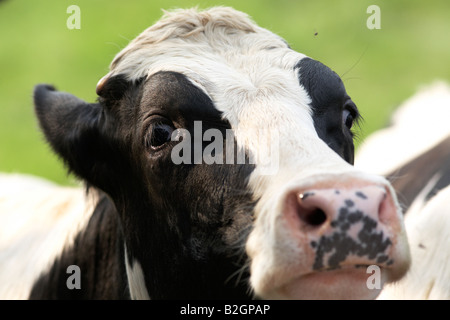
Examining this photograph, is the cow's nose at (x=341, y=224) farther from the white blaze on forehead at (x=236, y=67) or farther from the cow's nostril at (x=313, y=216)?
the white blaze on forehead at (x=236, y=67)

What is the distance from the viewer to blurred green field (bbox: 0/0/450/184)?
40.3ft

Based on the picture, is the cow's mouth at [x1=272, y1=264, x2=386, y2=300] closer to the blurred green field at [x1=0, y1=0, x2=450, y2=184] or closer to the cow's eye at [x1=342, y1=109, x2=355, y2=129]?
the cow's eye at [x1=342, y1=109, x2=355, y2=129]

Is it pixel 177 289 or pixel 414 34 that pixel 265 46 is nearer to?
pixel 177 289

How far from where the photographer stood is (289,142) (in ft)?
9.89

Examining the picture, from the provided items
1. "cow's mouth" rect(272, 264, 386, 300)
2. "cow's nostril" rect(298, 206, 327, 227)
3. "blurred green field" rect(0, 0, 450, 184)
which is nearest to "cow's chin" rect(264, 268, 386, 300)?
"cow's mouth" rect(272, 264, 386, 300)

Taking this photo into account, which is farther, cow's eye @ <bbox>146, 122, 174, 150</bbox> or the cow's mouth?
cow's eye @ <bbox>146, 122, 174, 150</bbox>

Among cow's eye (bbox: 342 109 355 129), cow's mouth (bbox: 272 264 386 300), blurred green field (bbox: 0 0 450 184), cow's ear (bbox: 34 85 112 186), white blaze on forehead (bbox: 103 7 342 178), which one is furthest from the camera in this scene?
blurred green field (bbox: 0 0 450 184)

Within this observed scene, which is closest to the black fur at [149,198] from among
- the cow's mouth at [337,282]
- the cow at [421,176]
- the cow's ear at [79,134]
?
the cow's ear at [79,134]

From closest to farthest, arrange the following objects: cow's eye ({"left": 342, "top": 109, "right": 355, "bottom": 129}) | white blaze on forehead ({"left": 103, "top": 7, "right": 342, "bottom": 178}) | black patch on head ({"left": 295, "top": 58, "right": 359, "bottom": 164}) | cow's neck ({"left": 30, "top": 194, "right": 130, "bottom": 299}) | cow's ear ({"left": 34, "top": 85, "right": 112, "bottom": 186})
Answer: white blaze on forehead ({"left": 103, "top": 7, "right": 342, "bottom": 178}), black patch on head ({"left": 295, "top": 58, "right": 359, "bottom": 164}), cow's eye ({"left": 342, "top": 109, "right": 355, "bottom": 129}), cow's ear ({"left": 34, "top": 85, "right": 112, "bottom": 186}), cow's neck ({"left": 30, "top": 194, "right": 130, "bottom": 299})

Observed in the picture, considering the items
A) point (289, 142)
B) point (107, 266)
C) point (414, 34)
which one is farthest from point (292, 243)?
point (414, 34)

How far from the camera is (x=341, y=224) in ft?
8.82

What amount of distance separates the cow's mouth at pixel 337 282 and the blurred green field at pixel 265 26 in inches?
334
